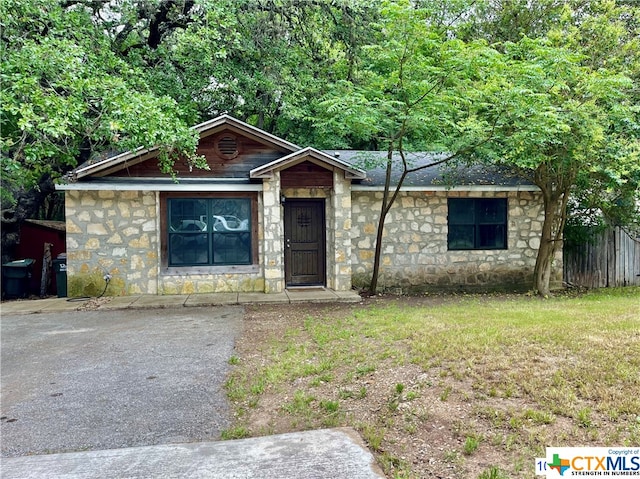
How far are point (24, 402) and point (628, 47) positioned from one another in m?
15.6

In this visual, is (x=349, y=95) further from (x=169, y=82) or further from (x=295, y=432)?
(x=295, y=432)

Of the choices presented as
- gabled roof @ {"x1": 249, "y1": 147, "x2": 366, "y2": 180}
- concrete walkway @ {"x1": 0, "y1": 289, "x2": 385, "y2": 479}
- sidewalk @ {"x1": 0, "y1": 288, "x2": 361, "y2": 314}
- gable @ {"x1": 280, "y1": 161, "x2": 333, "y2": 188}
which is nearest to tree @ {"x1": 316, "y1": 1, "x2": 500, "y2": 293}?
gabled roof @ {"x1": 249, "y1": 147, "x2": 366, "y2": 180}

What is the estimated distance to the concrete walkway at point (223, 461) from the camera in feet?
8.91

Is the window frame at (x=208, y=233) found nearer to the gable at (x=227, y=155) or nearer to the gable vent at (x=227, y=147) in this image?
the gable at (x=227, y=155)

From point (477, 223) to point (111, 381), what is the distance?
8.84m

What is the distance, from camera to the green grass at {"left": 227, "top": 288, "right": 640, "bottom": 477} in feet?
10.2

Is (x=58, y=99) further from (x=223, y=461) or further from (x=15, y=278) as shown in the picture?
(x=15, y=278)

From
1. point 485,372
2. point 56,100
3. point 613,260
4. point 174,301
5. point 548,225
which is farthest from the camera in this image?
point 613,260

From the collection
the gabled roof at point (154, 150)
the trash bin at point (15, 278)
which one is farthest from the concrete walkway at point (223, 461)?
the trash bin at point (15, 278)

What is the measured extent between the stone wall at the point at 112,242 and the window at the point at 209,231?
1.43 feet

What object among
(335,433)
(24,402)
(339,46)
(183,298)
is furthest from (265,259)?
(339,46)

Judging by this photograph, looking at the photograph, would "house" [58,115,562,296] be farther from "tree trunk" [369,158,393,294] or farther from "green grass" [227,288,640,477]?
"green grass" [227,288,640,477]

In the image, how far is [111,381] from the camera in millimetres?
4508

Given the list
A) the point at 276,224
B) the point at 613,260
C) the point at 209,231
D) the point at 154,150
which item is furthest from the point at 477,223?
the point at 154,150
